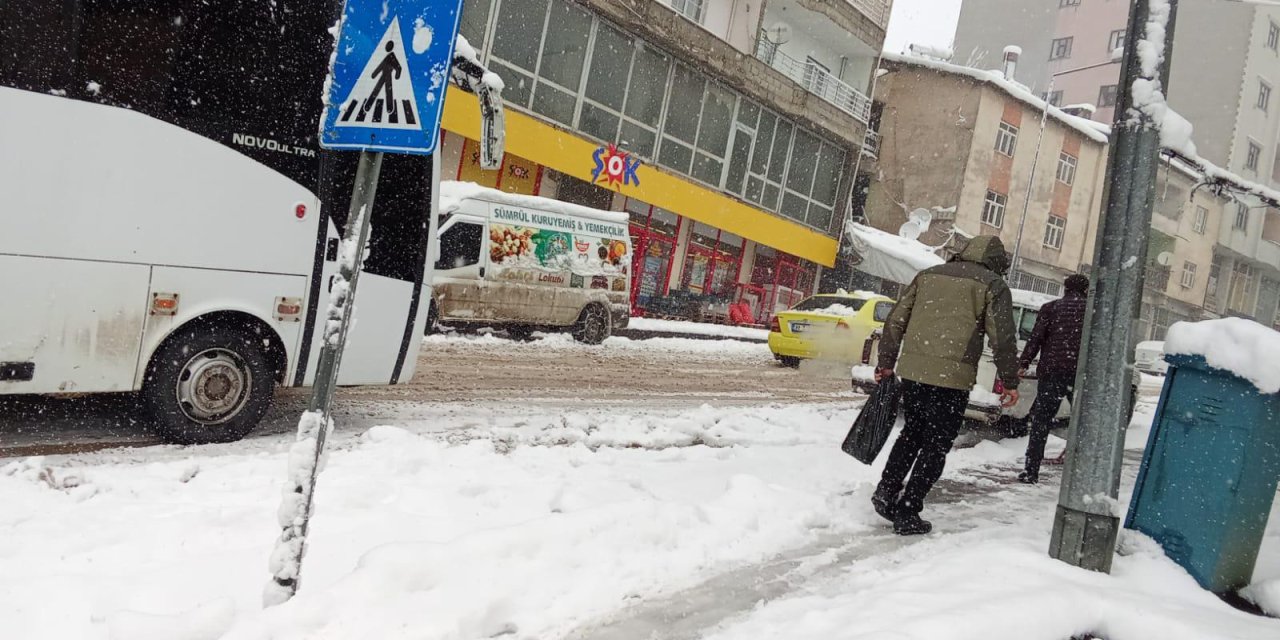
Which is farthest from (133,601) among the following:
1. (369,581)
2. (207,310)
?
(207,310)

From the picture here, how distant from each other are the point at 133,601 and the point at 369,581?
0.83 meters

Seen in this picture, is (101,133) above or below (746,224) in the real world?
below

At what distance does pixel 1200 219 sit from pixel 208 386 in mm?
52371

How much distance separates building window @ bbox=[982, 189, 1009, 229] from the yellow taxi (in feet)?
67.8

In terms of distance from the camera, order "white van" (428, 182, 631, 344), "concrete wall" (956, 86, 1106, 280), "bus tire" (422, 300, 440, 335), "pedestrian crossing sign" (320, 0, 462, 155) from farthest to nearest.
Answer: "concrete wall" (956, 86, 1106, 280) → "white van" (428, 182, 631, 344) → "bus tire" (422, 300, 440, 335) → "pedestrian crossing sign" (320, 0, 462, 155)

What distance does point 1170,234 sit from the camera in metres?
43.2

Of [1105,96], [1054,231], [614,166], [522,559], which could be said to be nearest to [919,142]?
[1054,231]

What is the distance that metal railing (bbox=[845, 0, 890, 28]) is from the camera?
27.2m

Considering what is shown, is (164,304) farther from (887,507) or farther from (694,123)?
(694,123)

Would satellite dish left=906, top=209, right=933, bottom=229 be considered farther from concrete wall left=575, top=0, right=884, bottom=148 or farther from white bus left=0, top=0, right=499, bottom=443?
white bus left=0, top=0, right=499, bottom=443

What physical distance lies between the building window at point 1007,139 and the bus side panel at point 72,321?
3391 cm

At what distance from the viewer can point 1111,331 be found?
4281 mm

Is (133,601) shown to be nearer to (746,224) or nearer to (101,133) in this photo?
(101,133)

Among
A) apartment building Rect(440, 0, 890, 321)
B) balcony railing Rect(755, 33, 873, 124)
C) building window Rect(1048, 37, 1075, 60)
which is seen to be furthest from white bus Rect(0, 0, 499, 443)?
building window Rect(1048, 37, 1075, 60)
